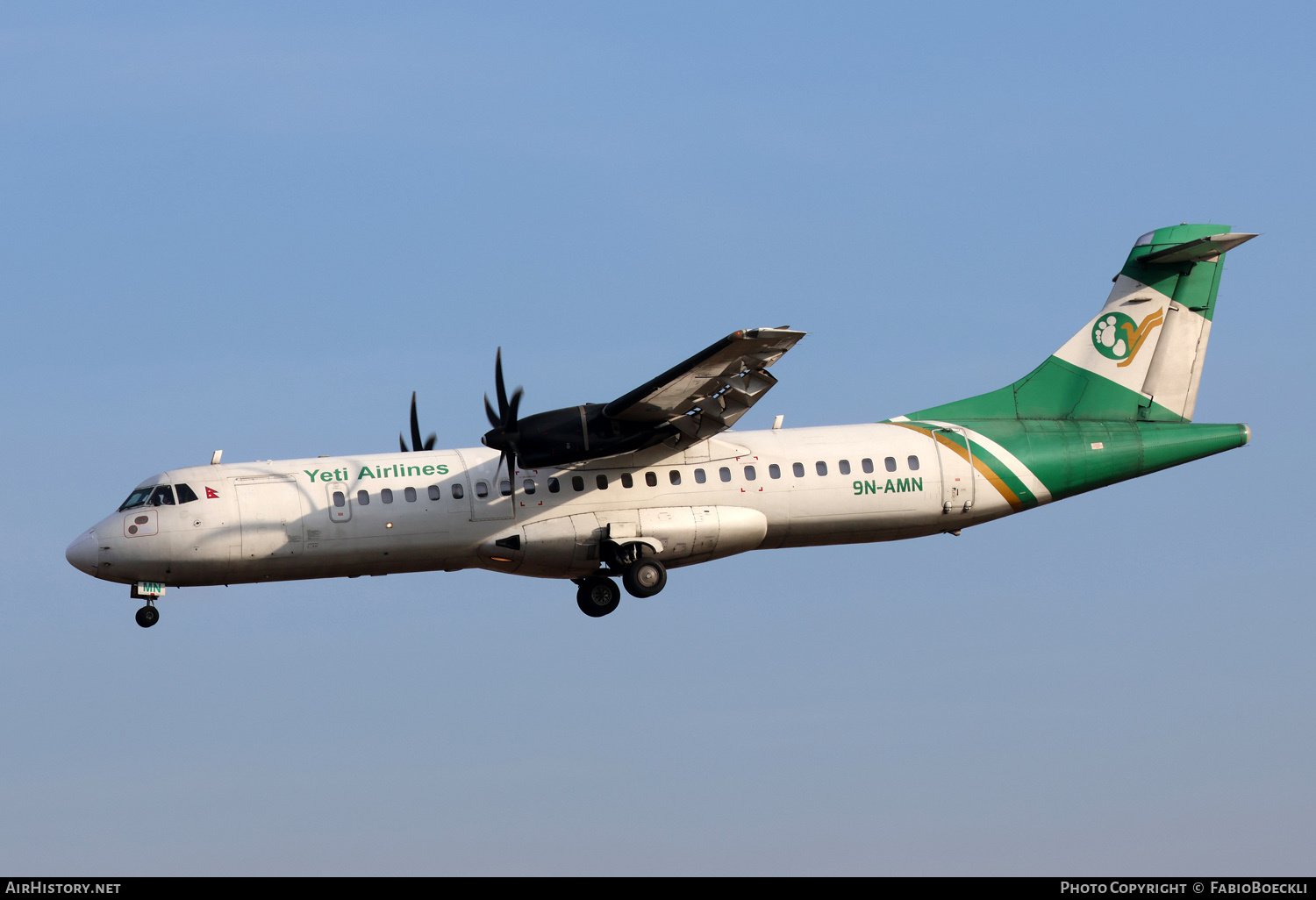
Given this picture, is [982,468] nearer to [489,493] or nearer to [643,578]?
[643,578]

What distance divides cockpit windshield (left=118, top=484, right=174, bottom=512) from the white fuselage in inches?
4.1

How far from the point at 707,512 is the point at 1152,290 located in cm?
1163

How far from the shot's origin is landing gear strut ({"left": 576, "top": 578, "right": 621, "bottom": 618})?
29.7 metres

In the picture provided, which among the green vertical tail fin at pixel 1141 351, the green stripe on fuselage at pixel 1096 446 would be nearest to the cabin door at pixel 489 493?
the green vertical tail fin at pixel 1141 351

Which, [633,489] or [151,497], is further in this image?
[633,489]

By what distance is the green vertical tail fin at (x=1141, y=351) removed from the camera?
32.0 meters

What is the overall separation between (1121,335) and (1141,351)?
56 centimetres

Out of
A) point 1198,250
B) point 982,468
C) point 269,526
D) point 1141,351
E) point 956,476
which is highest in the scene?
point 1198,250

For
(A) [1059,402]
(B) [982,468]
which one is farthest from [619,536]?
(A) [1059,402]

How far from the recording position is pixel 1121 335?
3291 cm

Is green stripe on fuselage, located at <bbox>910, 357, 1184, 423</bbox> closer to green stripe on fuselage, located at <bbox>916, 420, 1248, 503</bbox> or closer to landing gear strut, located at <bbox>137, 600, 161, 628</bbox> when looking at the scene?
green stripe on fuselage, located at <bbox>916, 420, 1248, 503</bbox>

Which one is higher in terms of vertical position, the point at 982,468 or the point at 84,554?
the point at 982,468
